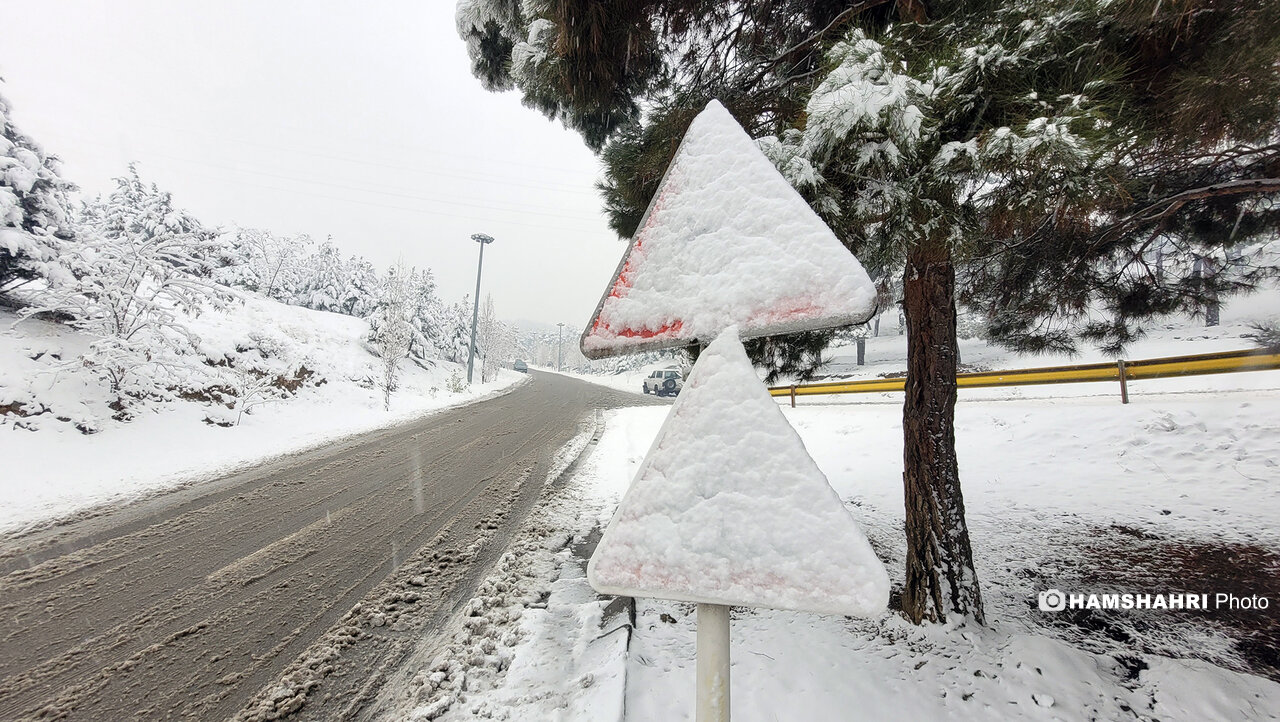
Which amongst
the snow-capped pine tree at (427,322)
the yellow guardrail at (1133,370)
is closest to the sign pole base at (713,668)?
the yellow guardrail at (1133,370)

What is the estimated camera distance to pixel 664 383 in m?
23.8

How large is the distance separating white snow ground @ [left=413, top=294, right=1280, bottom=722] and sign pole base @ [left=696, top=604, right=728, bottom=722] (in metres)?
0.52

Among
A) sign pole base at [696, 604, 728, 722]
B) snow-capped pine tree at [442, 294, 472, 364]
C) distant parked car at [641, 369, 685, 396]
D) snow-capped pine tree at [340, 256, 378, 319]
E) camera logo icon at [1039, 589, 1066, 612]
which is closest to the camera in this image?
sign pole base at [696, 604, 728, 722]

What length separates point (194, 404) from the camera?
9.57 metres

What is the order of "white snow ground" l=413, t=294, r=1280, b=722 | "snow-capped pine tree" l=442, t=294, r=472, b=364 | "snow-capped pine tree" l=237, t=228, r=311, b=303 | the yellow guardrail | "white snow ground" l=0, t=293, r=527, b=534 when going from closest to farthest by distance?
"white snow ground" l=413, t=294, r=1280, b=722 < "white snow ground" l=0, t=293, r=527, b=534 < the yellow guardrail < "snow-capped pine tree" l=237, t=228, r=311, b=303 < "snow-capped pine tree" l=442, t=294, r=472, b=364

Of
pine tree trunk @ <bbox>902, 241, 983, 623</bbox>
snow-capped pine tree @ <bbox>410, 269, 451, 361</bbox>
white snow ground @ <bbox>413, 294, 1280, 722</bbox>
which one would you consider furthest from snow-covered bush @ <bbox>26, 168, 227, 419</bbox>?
snow-capped pine tree @ <bbox>410, 269, 451, 361</bbox>

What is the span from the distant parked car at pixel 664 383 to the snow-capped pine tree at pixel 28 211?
20124 mm

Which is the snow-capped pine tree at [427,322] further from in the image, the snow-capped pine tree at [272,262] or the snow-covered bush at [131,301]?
the snow-covered bush at [131,301]

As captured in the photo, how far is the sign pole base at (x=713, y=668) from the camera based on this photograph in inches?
41.3

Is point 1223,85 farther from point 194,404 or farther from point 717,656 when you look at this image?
point 194,404

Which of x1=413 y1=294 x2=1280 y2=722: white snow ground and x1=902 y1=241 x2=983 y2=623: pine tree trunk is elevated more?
x1=902 y1=241 x2=983 y2=623: pine tree trunk

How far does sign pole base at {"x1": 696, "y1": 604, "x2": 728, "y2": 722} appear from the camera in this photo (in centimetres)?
105

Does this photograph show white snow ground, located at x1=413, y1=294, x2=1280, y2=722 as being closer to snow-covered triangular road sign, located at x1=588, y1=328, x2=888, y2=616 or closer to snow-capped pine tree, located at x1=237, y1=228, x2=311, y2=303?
snow-covered triangular road sign, located at x1=588, y1=328, x2=888, y2=616

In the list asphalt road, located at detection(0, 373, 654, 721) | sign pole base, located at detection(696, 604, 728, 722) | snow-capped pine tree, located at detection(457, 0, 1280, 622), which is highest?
snow-capped pine tree, located at detection(457, 0, 1280, 622)
